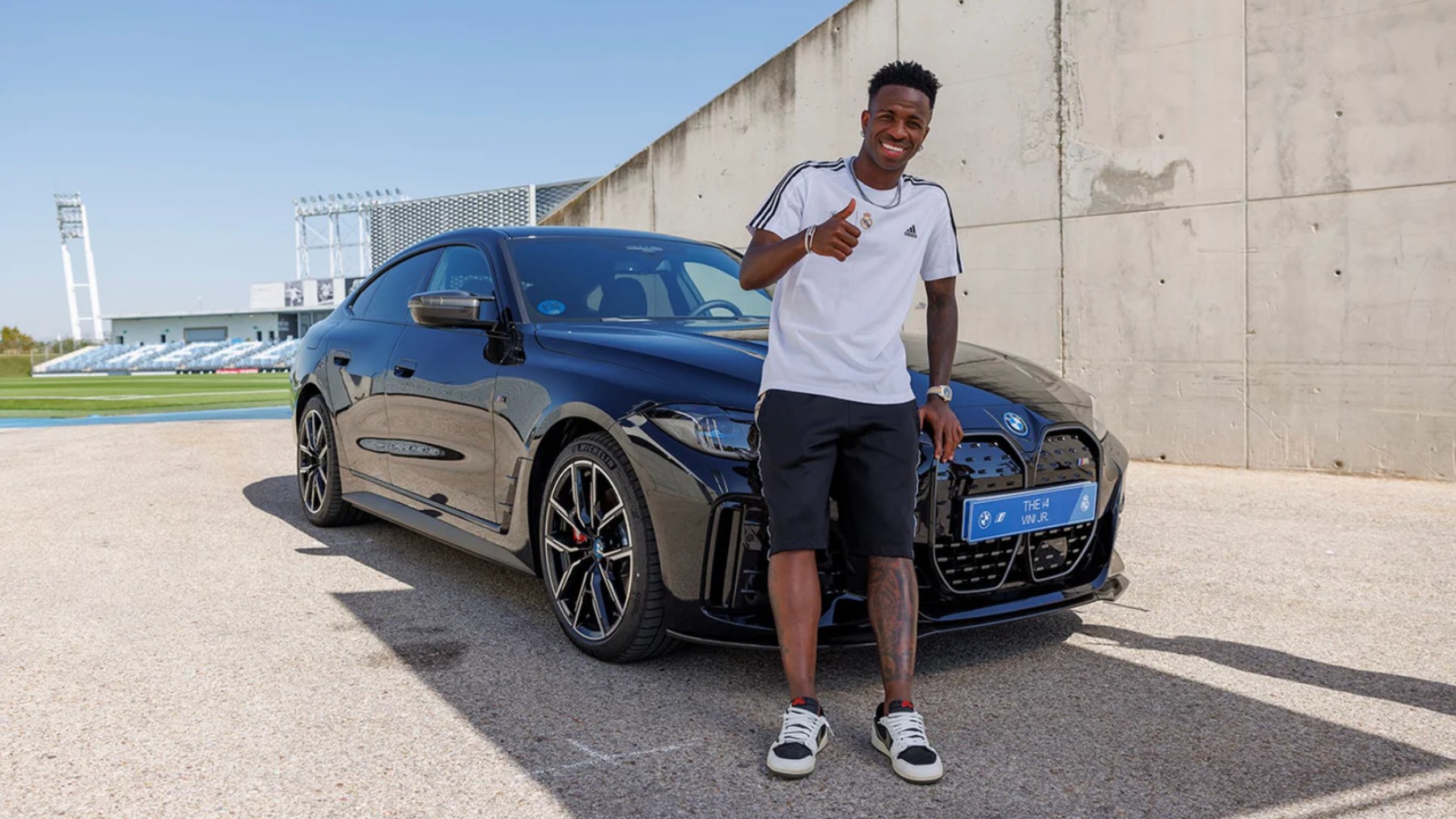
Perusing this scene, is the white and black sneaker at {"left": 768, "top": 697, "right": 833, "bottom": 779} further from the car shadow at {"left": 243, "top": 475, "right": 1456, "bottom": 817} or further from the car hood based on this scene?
the car hood

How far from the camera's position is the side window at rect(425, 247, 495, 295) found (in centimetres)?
471

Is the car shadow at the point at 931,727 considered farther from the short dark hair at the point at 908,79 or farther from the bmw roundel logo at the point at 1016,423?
the short dark hair at the point at 908,79

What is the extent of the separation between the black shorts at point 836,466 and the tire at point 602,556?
0.60 metres

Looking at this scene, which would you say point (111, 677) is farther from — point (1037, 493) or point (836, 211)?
point (1037, 493)

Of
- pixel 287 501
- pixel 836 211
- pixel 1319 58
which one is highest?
pixel 1319 58

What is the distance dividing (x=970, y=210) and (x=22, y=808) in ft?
29.1

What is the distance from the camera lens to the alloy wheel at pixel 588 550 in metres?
3.61

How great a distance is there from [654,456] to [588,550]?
53cm

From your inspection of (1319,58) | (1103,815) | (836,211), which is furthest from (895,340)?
(1319,58)

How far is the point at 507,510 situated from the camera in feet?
13.5

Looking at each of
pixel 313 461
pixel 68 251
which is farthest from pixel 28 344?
pixel 313 461

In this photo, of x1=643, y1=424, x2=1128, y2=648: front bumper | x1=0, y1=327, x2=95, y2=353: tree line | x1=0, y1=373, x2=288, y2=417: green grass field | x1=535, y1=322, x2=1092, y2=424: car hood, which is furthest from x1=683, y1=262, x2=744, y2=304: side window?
x1=0, y1=327, x2=95, y2=353: tree line

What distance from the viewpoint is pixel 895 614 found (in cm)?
297

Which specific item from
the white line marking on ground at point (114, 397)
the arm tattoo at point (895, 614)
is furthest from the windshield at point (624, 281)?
the white line marking on ground at point (114, 397)
